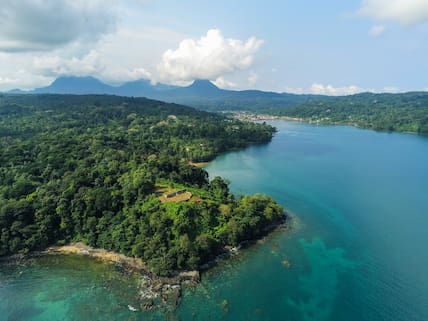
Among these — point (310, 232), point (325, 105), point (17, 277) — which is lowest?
point (17, 277)

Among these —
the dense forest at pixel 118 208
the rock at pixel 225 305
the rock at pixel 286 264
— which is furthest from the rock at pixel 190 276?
the rock at pixel 286 264

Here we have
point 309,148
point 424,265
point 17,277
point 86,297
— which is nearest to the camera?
point 86,297

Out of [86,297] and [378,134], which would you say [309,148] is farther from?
[86,297]

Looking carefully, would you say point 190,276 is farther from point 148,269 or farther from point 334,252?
point 334,252

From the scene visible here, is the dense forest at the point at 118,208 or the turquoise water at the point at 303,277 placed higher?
the dense forest at the point at 118,208

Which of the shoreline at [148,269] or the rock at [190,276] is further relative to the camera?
the rock at [190,276]

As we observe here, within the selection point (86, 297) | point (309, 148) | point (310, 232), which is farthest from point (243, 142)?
point (86, 297)

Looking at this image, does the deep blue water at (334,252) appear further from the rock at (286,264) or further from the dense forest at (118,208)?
the dense forest at (118,208)
